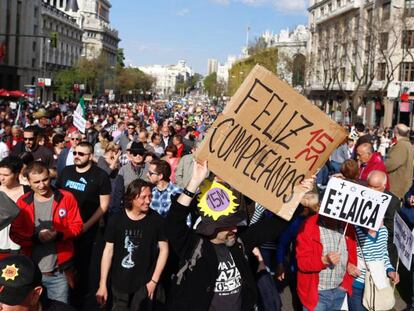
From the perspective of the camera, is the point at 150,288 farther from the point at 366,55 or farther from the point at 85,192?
the point at 366,55

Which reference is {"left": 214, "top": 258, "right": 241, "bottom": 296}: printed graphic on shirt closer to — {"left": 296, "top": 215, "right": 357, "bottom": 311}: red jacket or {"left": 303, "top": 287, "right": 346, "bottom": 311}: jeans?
{"left": 296, "top": 215, "right": 357, "bottom": 311}: red jacket

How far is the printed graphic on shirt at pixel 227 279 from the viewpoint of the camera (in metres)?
3.66

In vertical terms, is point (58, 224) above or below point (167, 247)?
above

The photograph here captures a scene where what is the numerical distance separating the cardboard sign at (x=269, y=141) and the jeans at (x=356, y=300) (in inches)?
54.9

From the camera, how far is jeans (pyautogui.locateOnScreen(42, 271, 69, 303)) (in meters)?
4.58

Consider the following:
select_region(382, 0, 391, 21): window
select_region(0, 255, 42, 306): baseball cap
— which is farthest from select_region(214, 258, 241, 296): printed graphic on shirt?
select_region(382, 0, 391, 21): window

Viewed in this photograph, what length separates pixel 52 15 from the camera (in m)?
83.8

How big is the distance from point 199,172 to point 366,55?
51.7 metres

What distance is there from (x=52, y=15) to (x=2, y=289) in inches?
3431

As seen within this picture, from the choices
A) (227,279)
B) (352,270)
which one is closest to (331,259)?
(352,270)

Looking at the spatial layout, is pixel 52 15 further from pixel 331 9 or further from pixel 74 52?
pixel 331 9

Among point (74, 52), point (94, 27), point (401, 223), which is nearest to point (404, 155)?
point (401, 223)

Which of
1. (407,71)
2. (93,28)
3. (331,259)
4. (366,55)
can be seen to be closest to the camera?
(331,259)

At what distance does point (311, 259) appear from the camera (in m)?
4.35
